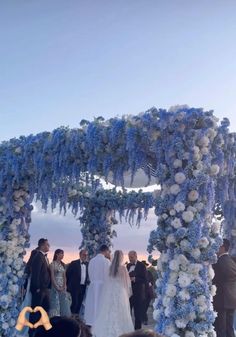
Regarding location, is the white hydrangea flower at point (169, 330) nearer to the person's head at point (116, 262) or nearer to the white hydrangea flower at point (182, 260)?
the white hydrangea flower at point (182, 260)

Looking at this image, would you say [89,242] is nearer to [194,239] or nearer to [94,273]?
[94,273]

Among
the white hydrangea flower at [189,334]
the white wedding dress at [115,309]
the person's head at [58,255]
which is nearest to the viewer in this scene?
the white hydrangea flower at [189,334]

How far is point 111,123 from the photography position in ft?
25.2

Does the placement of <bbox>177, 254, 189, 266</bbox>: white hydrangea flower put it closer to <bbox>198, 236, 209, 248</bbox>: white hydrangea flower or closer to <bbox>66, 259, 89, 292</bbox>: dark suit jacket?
<bbox>198, 236, 209, 248</bbox>: white hydrangea flower

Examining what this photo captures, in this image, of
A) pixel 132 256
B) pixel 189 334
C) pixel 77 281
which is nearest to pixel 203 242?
pixel 189 334

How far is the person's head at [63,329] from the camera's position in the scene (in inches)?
79.7

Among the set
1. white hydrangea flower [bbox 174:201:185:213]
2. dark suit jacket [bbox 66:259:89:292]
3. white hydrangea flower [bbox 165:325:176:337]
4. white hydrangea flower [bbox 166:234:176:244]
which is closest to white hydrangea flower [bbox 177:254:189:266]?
white hydrangea flower [bbox 166:234:176:244]

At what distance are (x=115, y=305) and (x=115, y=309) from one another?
2.8 inches

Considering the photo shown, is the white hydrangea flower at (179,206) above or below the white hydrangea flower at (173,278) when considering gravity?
above

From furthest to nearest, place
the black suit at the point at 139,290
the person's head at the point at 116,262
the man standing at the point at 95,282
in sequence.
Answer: the black suit at the point at 139,290, the man standing at the point at 95,282, the person's head at the point at 116,262

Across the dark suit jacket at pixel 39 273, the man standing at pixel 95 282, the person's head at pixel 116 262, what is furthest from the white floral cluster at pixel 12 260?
the person's head at pixel 116 262

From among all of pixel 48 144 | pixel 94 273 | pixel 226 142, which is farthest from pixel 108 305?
pixel 226 142

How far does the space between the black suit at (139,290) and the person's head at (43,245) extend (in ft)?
6.90

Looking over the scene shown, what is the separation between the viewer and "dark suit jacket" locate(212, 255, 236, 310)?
312 inches
